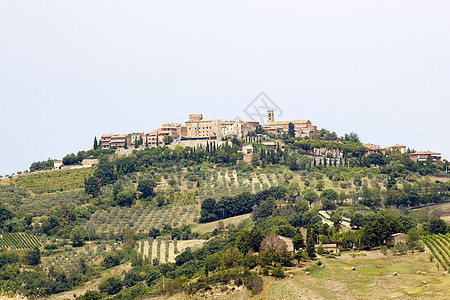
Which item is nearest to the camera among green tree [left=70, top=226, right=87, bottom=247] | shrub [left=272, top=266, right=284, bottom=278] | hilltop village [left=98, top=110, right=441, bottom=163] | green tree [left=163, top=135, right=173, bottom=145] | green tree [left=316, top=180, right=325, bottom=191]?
shrub [left=272, top=266, right=284, bottom=278]

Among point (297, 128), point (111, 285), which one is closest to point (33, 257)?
Answer: point (111, 285)

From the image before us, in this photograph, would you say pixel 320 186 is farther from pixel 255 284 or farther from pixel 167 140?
pixel 255 284

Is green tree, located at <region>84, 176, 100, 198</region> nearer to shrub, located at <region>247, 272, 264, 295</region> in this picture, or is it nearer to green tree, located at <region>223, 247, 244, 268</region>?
green tree, located at <region>223, 247, 244, 268</region>

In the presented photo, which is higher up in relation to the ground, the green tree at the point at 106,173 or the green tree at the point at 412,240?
the green tree at the point at 106,173

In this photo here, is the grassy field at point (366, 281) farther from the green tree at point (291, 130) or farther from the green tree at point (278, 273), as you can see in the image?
the green tree at point (291, 130)

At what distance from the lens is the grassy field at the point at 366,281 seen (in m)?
37.2

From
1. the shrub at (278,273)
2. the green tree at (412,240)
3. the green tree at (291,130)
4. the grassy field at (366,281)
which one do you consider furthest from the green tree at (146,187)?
the shrub at (278,273)

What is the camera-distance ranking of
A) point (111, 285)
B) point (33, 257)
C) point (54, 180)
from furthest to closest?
1. point (54, 180)
2. point (33, 257)
3. point (111, 285)

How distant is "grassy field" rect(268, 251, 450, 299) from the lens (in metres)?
37.2

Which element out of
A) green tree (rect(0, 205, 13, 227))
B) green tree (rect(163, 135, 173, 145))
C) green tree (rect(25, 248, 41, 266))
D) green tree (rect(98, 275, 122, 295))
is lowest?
green tree (rect(98, 275, 122, 295))

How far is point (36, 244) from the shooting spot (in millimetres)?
76688

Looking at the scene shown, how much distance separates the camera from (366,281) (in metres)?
40.2

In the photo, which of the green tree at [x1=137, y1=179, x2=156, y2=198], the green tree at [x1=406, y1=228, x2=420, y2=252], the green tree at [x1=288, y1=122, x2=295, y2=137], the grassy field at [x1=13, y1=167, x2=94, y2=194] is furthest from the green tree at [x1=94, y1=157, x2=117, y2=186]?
the green tree at [x1=406, y1=228, x2=420, y2=252]

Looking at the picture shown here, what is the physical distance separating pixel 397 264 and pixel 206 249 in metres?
25.3
